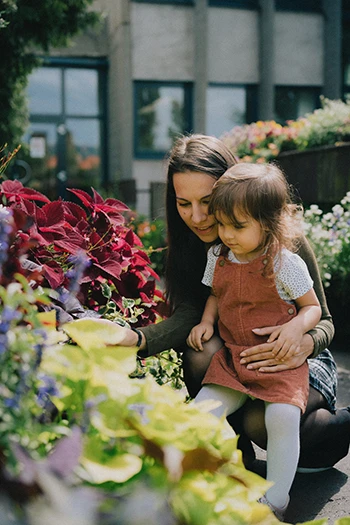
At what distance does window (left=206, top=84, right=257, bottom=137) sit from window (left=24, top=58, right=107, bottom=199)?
2208mm

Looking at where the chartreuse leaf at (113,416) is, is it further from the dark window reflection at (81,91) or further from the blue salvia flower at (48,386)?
the dark window reflection at (81,91)

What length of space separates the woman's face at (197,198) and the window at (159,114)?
32.2ft

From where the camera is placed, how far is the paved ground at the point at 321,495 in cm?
195

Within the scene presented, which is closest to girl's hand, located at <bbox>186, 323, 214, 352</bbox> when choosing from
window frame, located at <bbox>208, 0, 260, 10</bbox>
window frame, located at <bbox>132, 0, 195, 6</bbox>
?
window frame, located at <bbox>132, 0, 195, 6</bbox>

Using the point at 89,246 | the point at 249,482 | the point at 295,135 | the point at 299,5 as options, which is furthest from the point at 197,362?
the point at 299,5

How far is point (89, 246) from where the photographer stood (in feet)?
6.93

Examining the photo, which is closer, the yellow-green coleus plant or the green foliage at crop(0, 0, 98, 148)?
the yellow-green coleus plant

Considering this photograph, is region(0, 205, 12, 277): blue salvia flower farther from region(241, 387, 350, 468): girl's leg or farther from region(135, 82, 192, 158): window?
region(135, 82, 192, 158): window

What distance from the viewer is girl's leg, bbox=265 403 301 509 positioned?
68.4 inches

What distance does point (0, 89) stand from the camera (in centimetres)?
592

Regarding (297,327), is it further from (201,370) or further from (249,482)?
(249,482)

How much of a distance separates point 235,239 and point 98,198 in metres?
0.63

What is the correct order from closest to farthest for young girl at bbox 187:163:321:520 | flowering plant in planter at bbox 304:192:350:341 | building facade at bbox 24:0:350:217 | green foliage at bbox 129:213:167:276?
young girl at bbox 187:163:321:520 < flowering plant in planter at bbox 304:192:350:341 < green foliage at bbox 129:213:167:276 < building facade at bbox 24:0:350:217

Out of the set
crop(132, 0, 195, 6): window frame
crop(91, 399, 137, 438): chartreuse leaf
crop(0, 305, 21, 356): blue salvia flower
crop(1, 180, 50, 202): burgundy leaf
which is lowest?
crop(91, 399, 137, 438): chartreuse leaf
